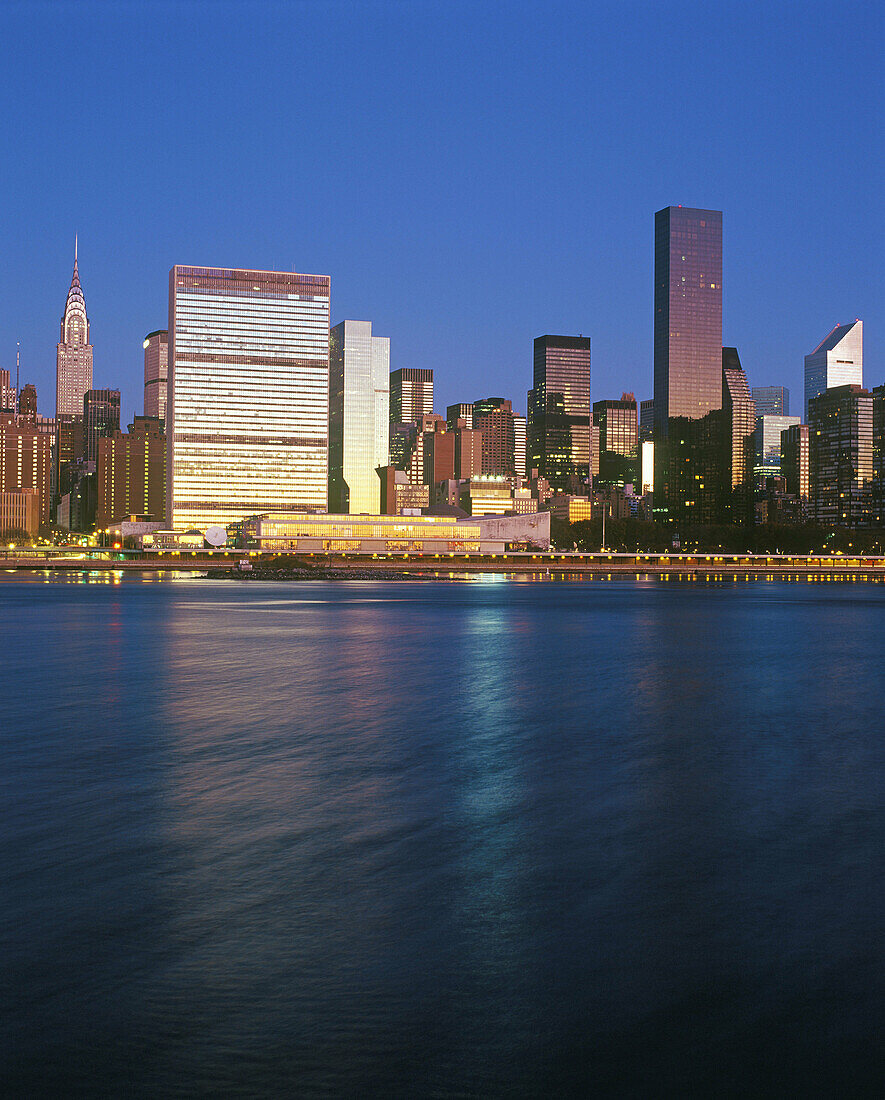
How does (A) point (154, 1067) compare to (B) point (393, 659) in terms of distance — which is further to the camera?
(B) point (393, 659)

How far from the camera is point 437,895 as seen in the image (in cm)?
1475

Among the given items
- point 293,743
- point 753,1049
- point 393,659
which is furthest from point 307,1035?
point 393,659

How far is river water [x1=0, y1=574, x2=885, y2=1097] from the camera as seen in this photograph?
997 cm

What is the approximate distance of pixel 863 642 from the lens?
2584 inches

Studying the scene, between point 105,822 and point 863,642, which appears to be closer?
point 105,822

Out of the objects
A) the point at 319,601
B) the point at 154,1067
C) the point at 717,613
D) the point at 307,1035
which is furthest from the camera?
the point at 319,601

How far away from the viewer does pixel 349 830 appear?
1844 centimetres

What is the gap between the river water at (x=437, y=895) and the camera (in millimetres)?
9969

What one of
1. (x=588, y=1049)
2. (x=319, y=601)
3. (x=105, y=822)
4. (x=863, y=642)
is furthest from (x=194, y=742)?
(x=319, y=601)

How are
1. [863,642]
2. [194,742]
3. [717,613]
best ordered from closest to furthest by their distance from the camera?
1. [194,742]
2. [863,642]
3. [717,613]

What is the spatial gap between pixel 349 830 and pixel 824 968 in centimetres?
882

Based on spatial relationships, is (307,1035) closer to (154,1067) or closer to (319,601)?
(154,1067)

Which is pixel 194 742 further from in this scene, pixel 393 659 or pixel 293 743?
pixel 393 659

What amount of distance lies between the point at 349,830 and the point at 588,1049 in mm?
8881
